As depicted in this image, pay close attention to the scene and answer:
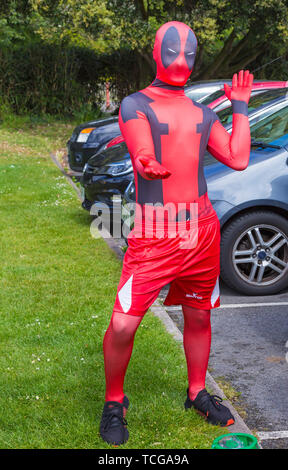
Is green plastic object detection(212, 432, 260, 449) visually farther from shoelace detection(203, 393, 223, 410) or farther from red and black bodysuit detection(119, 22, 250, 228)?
red and black bodysuit detection(119, 22, 250, 228)

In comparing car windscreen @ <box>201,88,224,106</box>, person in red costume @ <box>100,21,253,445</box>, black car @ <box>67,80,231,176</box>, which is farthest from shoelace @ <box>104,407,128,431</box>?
black car @ <box>67,80,231,176</box>

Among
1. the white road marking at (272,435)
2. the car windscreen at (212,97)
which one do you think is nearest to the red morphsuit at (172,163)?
the white road marking at (272,435)

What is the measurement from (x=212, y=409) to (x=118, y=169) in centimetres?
448

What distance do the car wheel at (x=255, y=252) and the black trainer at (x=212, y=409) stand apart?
212 centimetres

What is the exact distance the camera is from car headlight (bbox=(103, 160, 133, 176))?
24.5ft

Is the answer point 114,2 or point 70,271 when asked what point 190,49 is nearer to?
point 70,271

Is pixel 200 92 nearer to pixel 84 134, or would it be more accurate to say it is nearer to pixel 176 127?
pixel 84 134

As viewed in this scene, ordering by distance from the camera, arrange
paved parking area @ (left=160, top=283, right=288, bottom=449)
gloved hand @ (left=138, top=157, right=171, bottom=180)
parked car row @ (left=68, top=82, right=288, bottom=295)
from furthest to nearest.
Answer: parked car row @ (left=68, top=82, right=288, bottom=295), paved parking area @ (left=160, top=283, right=288, bottom=449), gloved hand @ (left=138, top=157, right=171, bottom=180)

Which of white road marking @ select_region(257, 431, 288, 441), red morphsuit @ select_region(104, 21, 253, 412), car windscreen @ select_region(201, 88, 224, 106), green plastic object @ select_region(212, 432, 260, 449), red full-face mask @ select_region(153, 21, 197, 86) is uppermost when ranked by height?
red full-face mask @ select_region(153, 21, 197, 86)

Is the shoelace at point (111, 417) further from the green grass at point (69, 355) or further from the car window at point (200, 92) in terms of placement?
the car window at point (200, 92)

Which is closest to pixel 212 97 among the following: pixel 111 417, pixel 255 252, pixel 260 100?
pixel 260 100

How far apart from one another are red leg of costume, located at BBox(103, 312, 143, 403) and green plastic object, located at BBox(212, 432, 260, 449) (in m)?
0.60

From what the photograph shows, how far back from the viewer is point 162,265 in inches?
124

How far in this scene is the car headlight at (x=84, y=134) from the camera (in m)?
11.3
